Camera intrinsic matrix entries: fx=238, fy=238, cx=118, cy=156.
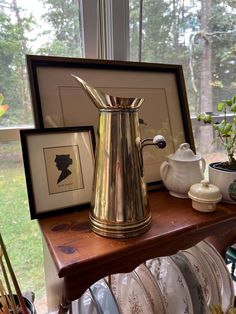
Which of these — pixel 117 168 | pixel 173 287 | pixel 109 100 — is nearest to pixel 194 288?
pixel 173 287

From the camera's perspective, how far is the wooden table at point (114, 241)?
0.48 m

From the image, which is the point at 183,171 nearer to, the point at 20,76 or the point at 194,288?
the point at 194,288

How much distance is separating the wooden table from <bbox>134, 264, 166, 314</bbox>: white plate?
0.15 meters

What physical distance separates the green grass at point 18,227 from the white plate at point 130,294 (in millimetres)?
339

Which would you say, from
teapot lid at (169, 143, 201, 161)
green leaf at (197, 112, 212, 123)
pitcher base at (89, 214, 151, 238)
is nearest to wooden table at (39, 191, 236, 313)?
pitcher base at (89, 214, 151, 238)

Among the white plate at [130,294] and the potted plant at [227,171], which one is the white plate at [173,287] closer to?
the white plate at [130,294]

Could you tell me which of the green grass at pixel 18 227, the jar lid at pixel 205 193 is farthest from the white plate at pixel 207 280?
the green grass at pixel 18 227

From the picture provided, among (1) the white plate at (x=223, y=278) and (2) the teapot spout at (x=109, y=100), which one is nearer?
(2) the teapot spout at (x=109, y=100)

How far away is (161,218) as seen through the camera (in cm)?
62

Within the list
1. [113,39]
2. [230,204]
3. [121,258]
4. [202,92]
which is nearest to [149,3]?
[113,39]

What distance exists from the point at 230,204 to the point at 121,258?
380 millimetres

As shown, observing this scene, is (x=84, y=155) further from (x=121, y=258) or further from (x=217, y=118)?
(x=217, y=118)

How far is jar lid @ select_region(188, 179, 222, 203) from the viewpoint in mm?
624

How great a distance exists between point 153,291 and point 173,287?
0.29 feet
